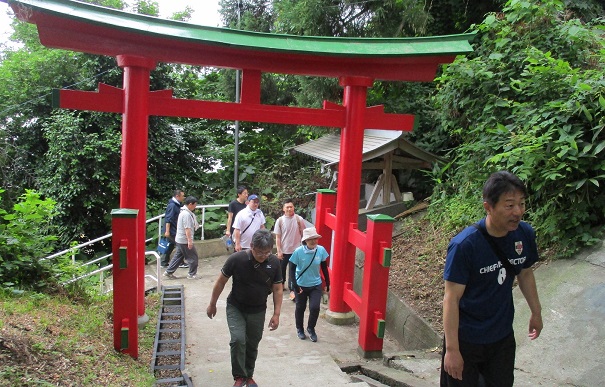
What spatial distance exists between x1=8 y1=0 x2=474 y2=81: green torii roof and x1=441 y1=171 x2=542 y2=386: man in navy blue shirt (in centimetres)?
420

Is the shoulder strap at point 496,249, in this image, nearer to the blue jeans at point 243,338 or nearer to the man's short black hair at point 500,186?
the man's short black hair at point 500,186

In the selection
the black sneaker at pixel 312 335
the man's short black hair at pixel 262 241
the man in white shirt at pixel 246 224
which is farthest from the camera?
the man in white shirt at pixel 246 224

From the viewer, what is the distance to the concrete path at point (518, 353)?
14.6 ft

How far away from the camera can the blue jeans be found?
440 cm

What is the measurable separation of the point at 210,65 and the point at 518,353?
16.0 ft

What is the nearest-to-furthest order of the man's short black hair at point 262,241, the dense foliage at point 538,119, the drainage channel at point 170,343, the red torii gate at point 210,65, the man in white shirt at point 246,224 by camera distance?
the man's short black hair at point 262,241 < the drainage channel at point 170,343 < the red torii gate at point 210,65 < the dense foliage at point 538,119 < the man in white shirt at point 246,224

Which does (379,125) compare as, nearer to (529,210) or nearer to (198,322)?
(529,210)

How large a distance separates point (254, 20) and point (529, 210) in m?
10.8

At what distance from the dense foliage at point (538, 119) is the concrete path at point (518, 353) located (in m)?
0.59

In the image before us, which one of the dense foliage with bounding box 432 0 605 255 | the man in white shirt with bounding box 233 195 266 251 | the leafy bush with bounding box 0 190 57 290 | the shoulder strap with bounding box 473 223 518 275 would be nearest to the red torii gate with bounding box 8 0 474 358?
the leafy bush with bounding box 0 190 57 290

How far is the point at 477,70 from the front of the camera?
8.22 metres

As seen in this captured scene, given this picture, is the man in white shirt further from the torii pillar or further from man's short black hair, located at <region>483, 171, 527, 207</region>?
man's short black hair, located at <region>483, 171, 527, 207</region>

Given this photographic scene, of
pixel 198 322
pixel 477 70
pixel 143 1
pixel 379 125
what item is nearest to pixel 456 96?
pixel 477 70

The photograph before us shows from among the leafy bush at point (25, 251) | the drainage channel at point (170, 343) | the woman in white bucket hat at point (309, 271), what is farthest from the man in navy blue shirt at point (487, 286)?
the leafy bush at point (25, 251)
